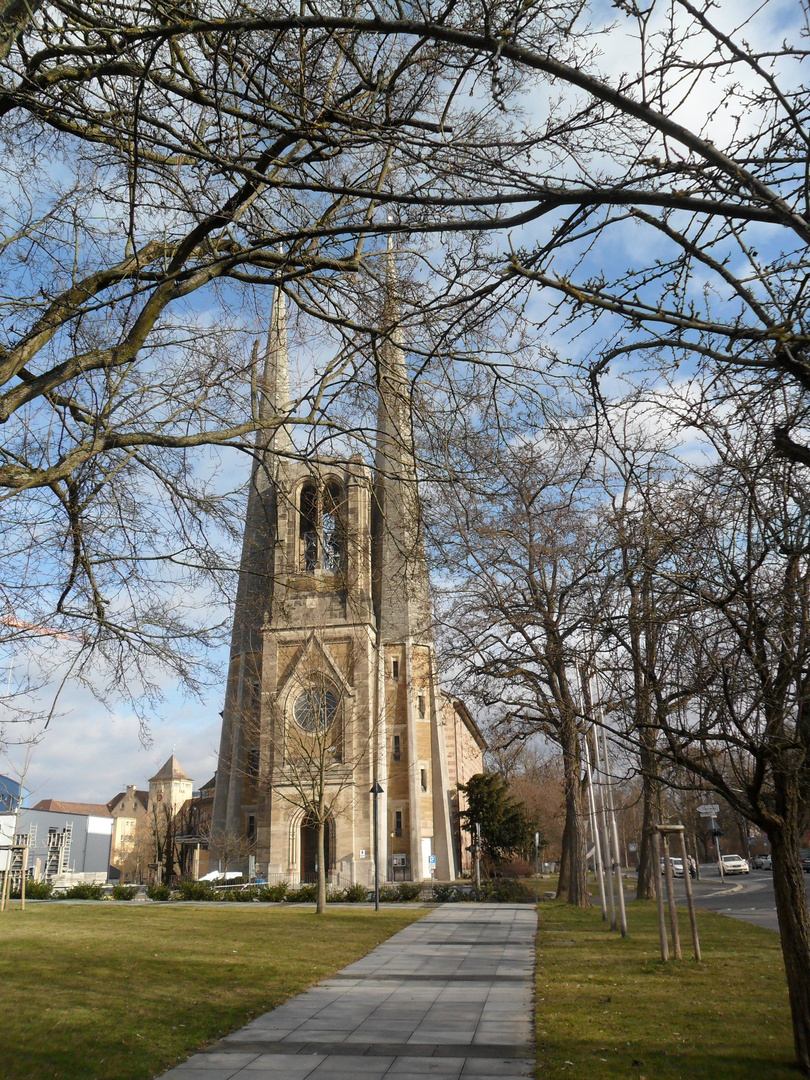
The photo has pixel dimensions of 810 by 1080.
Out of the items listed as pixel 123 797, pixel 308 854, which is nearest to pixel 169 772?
pixel 123 797

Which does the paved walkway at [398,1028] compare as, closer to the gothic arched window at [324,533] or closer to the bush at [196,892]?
the gothic arched window at [324,533]

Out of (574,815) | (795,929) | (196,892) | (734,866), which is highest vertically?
(574,815)

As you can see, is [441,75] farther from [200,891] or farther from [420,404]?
[200,891]

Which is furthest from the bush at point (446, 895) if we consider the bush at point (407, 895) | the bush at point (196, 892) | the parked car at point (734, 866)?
the parked car at point (734, 866)

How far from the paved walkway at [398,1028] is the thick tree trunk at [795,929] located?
2043mm

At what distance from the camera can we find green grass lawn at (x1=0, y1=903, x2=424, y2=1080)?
6969 mm

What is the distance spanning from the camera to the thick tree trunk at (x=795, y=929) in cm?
641

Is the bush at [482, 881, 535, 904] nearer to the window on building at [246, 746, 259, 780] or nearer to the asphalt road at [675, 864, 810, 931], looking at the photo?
the asphalt road at [675, 864, 810, 931]

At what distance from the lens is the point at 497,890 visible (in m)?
28.9

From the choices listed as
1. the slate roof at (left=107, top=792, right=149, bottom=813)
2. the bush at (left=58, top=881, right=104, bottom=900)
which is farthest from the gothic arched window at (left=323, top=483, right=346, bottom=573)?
the slate roof at (left=107, top=792, right=149, bottom=813)

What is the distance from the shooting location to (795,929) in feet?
22.5

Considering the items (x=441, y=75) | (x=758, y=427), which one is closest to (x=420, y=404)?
(x=441, y=75)

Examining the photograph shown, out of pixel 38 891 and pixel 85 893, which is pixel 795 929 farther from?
pixel 38 891

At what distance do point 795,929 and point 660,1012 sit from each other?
2.35 meters
